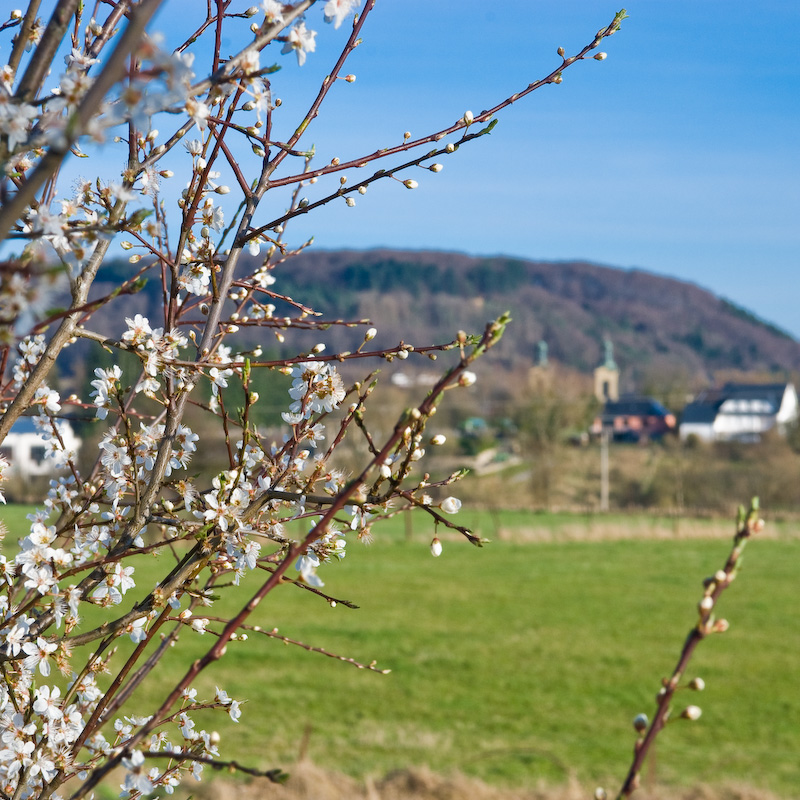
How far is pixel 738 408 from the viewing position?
64.4m

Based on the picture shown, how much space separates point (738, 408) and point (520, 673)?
54.1 metres

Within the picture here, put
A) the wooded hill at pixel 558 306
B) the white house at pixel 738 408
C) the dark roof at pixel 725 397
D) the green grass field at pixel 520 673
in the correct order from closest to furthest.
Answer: the green grass field at pixel 520 673
the white house at pixel 738 408
the dark roof at pixel 725 397
the wooded hill at pixel 558 306

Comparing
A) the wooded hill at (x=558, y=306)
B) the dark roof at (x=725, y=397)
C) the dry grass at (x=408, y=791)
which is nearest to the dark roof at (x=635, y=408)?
the dark roof at (x=725, y=397)

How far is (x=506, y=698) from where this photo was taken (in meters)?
14.4

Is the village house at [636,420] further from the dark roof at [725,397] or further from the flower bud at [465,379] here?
the flower bud at [465,379]

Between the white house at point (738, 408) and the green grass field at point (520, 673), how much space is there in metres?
34.9

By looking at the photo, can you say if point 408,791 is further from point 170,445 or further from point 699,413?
point 699,413

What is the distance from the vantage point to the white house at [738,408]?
62250mm

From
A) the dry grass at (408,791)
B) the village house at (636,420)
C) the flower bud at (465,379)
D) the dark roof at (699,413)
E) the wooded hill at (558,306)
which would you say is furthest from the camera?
the wooded hill at (558,306)

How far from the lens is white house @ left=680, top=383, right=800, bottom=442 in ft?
204

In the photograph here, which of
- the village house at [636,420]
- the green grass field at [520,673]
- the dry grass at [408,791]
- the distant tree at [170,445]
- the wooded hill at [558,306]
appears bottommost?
the green grass field at [520,673]

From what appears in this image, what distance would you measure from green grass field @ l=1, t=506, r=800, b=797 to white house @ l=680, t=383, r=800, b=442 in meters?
34.9

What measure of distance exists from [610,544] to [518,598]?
29.3 feet

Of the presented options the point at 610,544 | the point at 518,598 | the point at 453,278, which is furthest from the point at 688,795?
the point at 453,278
